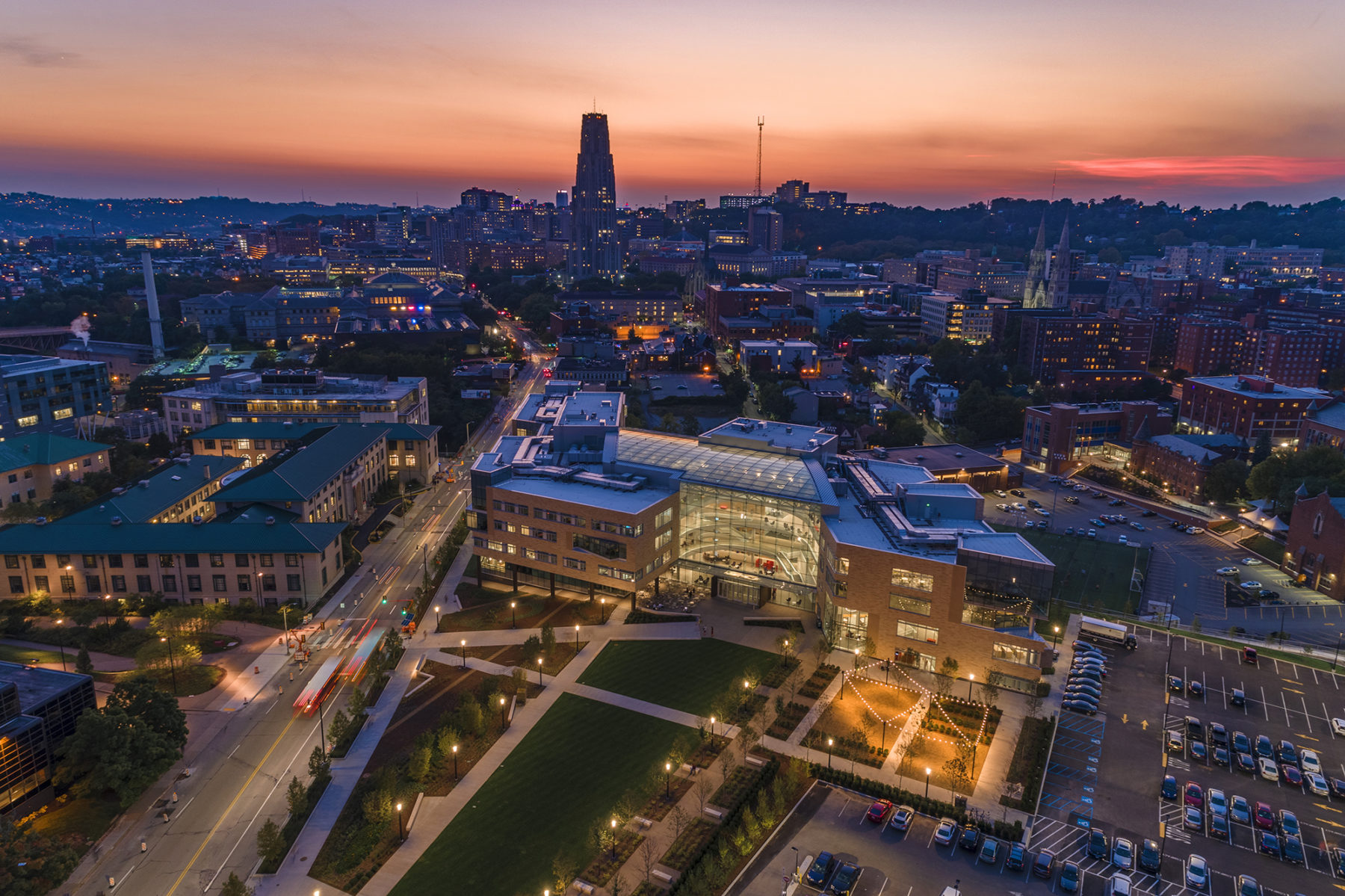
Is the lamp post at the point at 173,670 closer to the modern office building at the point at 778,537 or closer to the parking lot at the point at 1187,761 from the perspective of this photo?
the modern office building at the point at 778,537

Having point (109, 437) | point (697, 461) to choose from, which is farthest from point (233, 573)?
point (109, 437)

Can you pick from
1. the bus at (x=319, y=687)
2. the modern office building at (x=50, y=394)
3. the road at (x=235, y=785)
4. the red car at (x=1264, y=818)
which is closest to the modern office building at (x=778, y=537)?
the red car at (x=1264, y=818)

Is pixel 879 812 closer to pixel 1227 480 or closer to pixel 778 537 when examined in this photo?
pixel 778 537

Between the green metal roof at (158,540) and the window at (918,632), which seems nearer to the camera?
the window at (918,632)

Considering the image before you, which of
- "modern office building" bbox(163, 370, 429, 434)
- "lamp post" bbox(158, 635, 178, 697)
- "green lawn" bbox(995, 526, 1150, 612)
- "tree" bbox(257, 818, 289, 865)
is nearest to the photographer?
"tree" bbox(257, 818, 289, 865)

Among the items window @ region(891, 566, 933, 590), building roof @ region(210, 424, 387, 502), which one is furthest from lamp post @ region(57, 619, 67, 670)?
window @ region(891, 566, 933, 590)

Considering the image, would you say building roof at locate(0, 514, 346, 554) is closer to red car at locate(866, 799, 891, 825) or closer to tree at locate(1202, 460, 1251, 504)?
red car at locate(866, 799, 891, 825)
